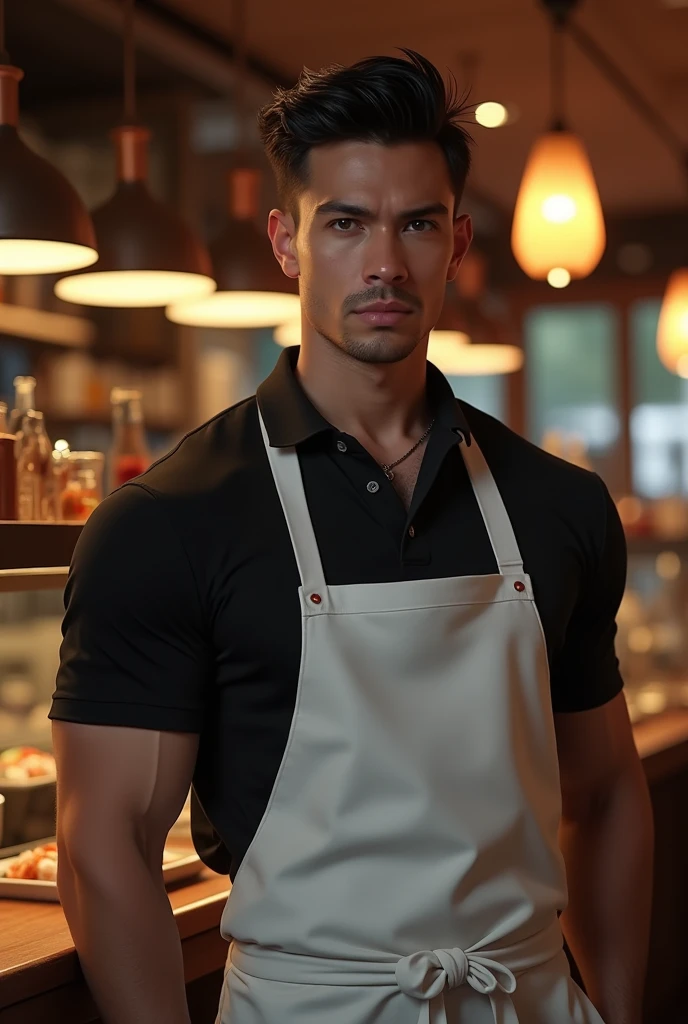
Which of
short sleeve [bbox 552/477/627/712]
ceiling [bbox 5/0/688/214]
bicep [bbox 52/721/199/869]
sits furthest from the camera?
ceiling [bbox 5/0/688/214]

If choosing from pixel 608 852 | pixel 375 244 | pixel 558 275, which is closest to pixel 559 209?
pixel 558 275

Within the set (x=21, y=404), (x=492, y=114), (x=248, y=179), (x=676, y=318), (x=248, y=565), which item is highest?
(x=492, y=114)

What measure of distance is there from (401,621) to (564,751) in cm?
45

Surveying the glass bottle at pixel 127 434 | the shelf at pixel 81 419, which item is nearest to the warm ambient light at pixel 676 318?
the shelf at pixel 81 419

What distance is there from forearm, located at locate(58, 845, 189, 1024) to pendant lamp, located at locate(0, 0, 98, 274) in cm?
94

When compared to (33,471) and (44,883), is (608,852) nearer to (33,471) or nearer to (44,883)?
(44,883)

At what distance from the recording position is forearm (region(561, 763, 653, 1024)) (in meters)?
1.81

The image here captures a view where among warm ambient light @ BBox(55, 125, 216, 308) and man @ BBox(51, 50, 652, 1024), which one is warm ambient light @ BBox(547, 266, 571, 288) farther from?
man @ BBox(51, 50, 652, 1024)

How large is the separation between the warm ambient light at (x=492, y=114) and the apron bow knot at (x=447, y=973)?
3914 mm

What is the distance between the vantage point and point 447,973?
1.44 m

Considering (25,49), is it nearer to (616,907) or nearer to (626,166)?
(626,166)

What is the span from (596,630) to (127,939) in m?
0.73

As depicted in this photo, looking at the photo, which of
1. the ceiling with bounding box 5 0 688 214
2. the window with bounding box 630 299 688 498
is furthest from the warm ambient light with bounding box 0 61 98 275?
the window with bounding box 630 299 688 498

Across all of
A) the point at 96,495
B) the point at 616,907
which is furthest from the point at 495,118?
the point at 616,907
